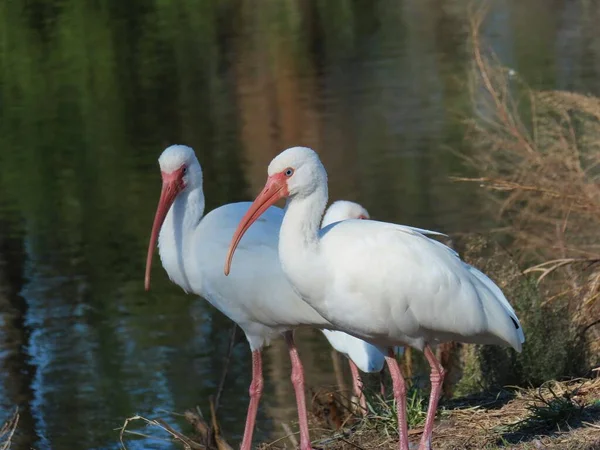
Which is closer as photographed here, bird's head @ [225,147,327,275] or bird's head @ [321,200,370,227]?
bird's head @ [225,147,327,275]

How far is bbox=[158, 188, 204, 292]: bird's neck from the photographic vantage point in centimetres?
756

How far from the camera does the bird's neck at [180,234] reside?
756 centimetres

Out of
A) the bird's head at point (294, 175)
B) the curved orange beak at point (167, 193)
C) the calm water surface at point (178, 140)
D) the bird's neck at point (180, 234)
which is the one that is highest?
the bird's head at point (294, 175)

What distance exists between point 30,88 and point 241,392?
45.7 ft

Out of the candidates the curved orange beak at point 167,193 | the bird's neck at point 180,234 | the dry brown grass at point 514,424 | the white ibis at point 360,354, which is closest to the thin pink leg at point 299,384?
the dry brown grass at point 514,424

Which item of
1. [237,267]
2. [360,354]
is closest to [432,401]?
[237,267]

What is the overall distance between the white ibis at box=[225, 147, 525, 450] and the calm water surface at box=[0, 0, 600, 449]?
174 inches

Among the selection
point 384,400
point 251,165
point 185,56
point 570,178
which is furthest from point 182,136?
point 384,400

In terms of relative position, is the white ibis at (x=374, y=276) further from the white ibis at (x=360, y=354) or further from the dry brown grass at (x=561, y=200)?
the dry brown grass at (x=561, y=200)

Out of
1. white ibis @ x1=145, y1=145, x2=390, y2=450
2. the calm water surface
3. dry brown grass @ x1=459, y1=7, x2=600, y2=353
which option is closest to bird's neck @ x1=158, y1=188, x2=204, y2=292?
white ibis @ x1=145, y1=145, x2=390, y2=450

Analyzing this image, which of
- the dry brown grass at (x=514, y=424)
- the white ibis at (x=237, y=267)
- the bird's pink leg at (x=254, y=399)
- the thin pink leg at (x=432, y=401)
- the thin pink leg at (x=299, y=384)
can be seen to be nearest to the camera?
the dry brown grass at (x=514, y=424)

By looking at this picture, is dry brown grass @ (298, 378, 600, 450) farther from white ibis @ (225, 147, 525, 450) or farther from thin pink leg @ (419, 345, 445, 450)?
white ibis @ (225, 147, 525, 450)

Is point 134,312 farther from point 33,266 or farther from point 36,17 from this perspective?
point 36,17

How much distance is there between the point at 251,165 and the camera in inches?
713
